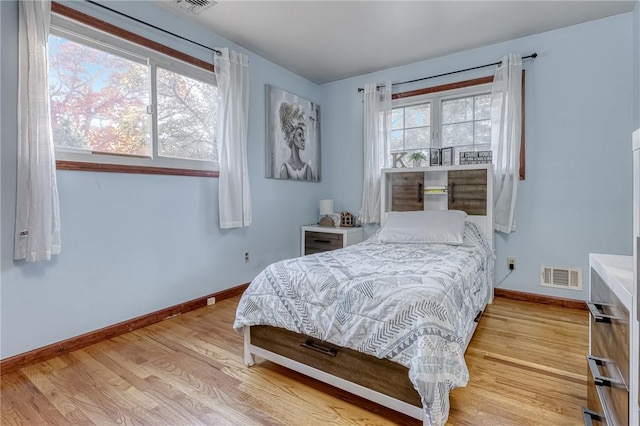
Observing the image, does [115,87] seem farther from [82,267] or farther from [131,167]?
[82,267]

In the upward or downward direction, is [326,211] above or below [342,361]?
above

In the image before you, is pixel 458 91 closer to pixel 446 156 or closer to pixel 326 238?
pixel 446 156

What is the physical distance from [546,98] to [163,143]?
3.44 meters

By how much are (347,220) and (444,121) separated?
1573 millimetres

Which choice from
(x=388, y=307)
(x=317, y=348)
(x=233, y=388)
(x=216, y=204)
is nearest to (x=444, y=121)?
(x=216, y=204)

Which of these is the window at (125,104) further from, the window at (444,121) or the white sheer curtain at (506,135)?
the white sheer curtain at (506,135)

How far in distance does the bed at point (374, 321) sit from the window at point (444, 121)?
1.58 meters

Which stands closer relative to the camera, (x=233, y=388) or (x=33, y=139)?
(x=233, y=388)

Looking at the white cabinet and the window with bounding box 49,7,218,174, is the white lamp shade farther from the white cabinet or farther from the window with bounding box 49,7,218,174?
the white cabinet

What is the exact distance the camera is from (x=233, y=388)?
66.3 inches

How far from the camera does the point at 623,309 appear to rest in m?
0.87

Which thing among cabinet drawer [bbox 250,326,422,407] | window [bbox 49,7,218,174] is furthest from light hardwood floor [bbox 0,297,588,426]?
window [bbox 49,7,218,174]

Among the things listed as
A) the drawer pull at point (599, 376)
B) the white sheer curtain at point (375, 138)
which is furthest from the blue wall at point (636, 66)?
the drawer pull at point (599, 376)

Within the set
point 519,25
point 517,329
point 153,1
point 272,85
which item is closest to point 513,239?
point 517,329
